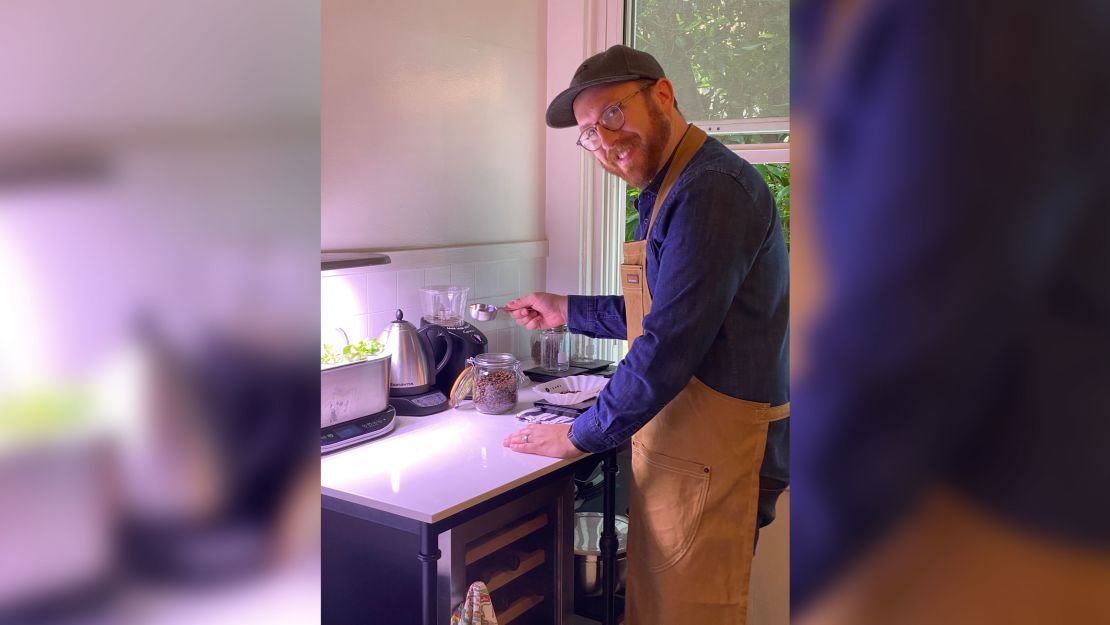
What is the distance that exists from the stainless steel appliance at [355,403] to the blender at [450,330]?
330 mm

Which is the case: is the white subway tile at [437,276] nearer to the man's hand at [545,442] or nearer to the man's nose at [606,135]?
the man's hand at [545,442]

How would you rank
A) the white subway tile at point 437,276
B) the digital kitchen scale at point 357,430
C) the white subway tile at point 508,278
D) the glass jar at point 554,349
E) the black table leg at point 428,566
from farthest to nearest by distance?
the white subway tile at point 508,278 < the glass jar at point 554,349 < the white subway tile at point 437,276 < the digital kitchen scale at point 357,430 < the black table leg at point 428,566

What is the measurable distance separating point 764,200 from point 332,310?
4.21ft

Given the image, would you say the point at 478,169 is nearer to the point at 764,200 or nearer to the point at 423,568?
the point at 764,200

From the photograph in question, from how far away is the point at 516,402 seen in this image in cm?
261

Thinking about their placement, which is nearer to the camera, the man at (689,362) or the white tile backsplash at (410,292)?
the man at (689,362)

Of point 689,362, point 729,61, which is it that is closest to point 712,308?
point 689,362

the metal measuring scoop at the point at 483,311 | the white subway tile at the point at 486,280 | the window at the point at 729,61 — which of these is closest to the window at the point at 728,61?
the window at the point at 729,61

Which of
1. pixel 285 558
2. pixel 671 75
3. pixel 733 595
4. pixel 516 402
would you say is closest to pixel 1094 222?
pixel 285 558

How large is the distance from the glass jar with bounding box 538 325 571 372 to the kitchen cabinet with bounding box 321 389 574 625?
0.70 meters

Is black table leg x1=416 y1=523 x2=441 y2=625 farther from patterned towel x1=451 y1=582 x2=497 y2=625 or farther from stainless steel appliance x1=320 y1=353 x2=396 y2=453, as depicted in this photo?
stainless steel appliance x1=320 y1=353 x2=396 y2=453

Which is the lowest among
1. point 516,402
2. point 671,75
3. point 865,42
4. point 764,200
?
point 516,402

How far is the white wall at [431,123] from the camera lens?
254 cm

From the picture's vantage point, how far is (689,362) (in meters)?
1.87
